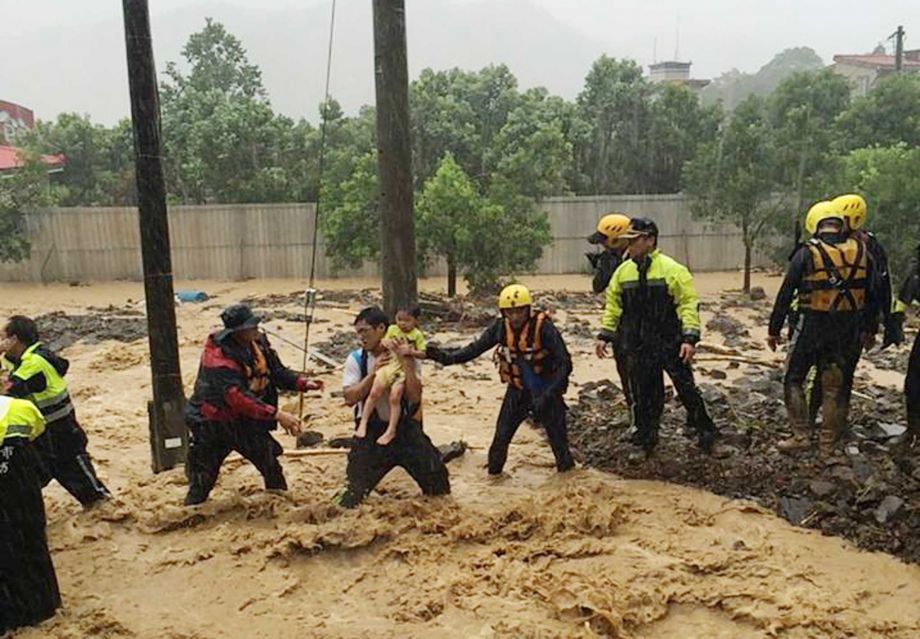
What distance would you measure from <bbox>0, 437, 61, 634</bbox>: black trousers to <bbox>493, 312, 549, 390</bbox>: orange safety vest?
11.6ft

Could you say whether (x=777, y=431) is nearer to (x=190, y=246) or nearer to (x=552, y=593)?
(x=552, y=593)

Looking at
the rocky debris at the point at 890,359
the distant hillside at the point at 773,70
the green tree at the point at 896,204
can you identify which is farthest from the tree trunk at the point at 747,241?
the distant hillside at the point at 773,70

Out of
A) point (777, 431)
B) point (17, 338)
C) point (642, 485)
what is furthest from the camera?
point (777, 431)

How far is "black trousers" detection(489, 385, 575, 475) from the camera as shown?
6707mm

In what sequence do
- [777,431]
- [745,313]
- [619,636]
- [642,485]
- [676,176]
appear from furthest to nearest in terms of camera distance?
[676,176] < [745,313] < [777,431] < [642,485] < [619,636]

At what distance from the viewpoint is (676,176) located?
33.1 metres

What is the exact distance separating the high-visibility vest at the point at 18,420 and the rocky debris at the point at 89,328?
11.3 metres

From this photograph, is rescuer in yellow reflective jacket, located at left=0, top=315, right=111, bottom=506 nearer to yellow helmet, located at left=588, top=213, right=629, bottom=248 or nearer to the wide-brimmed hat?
Result: the wide-brimmed hat

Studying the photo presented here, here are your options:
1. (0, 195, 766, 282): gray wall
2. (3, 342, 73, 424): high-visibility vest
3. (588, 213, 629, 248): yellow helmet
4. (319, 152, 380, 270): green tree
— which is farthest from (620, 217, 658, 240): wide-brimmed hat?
(0, 195, 766, 282): gray wall

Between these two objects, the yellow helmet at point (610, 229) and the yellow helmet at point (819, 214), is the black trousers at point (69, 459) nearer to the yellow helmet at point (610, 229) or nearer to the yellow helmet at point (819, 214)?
the yellow helmet at point (610, 229)

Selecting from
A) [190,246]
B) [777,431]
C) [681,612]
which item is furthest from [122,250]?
[681,612]

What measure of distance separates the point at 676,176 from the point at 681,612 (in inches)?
1195

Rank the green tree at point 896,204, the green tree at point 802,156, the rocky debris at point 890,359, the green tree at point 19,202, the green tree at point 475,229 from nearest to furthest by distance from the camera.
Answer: the rocky debris at point 890,359 → the green tree at point 896,204 → the green tree at point 475,229 → the green tree at point 802,156 → the green tree at point 19,202

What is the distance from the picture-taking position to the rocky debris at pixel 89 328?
51.4 feet
